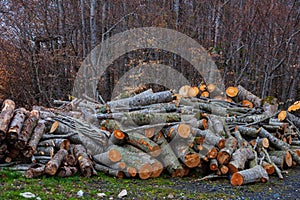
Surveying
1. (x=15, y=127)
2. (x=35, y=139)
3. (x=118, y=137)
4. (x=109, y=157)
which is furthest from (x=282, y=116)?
(x=15, y=127)

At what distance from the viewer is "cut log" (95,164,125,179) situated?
5422 millimetres

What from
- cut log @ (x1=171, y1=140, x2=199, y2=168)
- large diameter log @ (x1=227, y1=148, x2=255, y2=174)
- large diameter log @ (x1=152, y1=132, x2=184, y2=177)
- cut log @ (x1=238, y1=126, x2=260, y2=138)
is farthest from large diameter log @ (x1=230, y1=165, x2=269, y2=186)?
cut log @ (x1=238, y1=126, x2=260, y2=138)

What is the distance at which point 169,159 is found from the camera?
562cm

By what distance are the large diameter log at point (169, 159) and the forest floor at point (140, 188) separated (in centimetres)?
16

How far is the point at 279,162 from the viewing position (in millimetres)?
6328

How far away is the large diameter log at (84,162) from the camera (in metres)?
5.21

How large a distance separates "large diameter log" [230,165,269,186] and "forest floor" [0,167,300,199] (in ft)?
0.30

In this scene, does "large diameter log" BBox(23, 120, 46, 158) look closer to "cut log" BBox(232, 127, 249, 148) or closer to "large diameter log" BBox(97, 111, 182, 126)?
"large diameter log" BBox(97, 111, 182, 126)

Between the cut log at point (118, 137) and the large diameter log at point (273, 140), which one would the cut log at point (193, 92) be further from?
the cut log at point (118, 137)

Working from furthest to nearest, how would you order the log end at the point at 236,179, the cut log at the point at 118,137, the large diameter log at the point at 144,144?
the cut log at the point at 118,137
the large diameter log at the point at 144,144
the log end at the point at 236,179

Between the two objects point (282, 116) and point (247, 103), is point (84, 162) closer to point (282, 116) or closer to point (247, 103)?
point (282, 116)

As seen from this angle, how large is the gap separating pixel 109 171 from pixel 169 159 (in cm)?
120

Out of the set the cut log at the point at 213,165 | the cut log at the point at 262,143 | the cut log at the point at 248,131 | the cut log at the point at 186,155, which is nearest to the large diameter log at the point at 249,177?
the cut log at the point at 213,165

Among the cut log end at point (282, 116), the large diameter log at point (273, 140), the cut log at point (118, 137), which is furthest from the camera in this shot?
the cut log end at point (282, 116)
